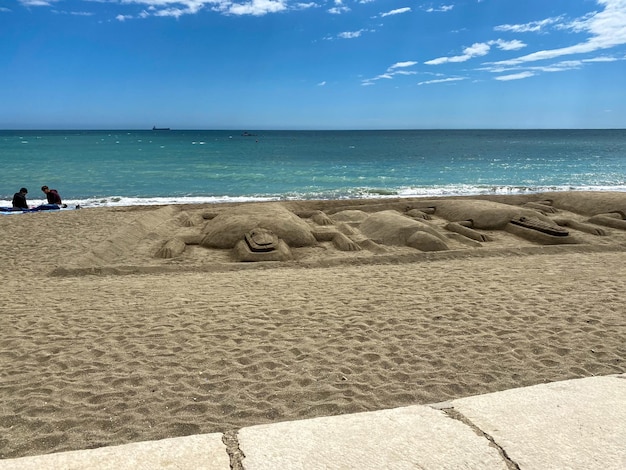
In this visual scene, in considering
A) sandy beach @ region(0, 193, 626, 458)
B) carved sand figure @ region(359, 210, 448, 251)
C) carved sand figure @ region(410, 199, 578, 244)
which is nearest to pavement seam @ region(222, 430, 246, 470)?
sandy beach @ region(0, 193, 626, 458)

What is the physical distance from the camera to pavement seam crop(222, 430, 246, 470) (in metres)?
2.09

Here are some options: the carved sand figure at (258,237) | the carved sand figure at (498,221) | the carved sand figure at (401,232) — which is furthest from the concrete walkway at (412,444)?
the carved sand figure at (498,221)

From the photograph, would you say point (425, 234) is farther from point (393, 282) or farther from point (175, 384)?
point (175, 384)

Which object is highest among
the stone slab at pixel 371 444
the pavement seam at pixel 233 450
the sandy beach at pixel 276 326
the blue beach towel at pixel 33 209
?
the stone slab at pixel 371 444

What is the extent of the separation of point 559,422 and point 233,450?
65.5 inches

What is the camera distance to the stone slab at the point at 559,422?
206cm

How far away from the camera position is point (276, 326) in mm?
5086

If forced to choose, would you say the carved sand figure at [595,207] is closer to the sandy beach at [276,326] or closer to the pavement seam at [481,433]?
the sandy beach at [276,326]

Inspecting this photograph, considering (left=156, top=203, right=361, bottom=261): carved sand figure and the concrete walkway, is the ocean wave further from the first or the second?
the concrete walkway

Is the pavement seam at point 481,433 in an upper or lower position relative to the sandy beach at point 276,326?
upper

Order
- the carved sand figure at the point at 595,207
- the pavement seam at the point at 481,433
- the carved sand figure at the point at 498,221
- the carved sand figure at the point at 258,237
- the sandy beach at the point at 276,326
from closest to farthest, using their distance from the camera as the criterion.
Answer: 1. the pavement seam at the point at 481,433
2. the sandy beach at the point at 276,326
3. the carved sand figure at the point at 258,237
4. the carved sand figure at the point at 498,221
5. the carved sand figure at the point at 595,207

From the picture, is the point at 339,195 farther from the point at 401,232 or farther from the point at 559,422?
the point at 559,422

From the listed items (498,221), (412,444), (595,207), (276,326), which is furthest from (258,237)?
(595,207)

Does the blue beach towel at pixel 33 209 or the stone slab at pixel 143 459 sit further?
the blue beach towel at pixel 33 209
